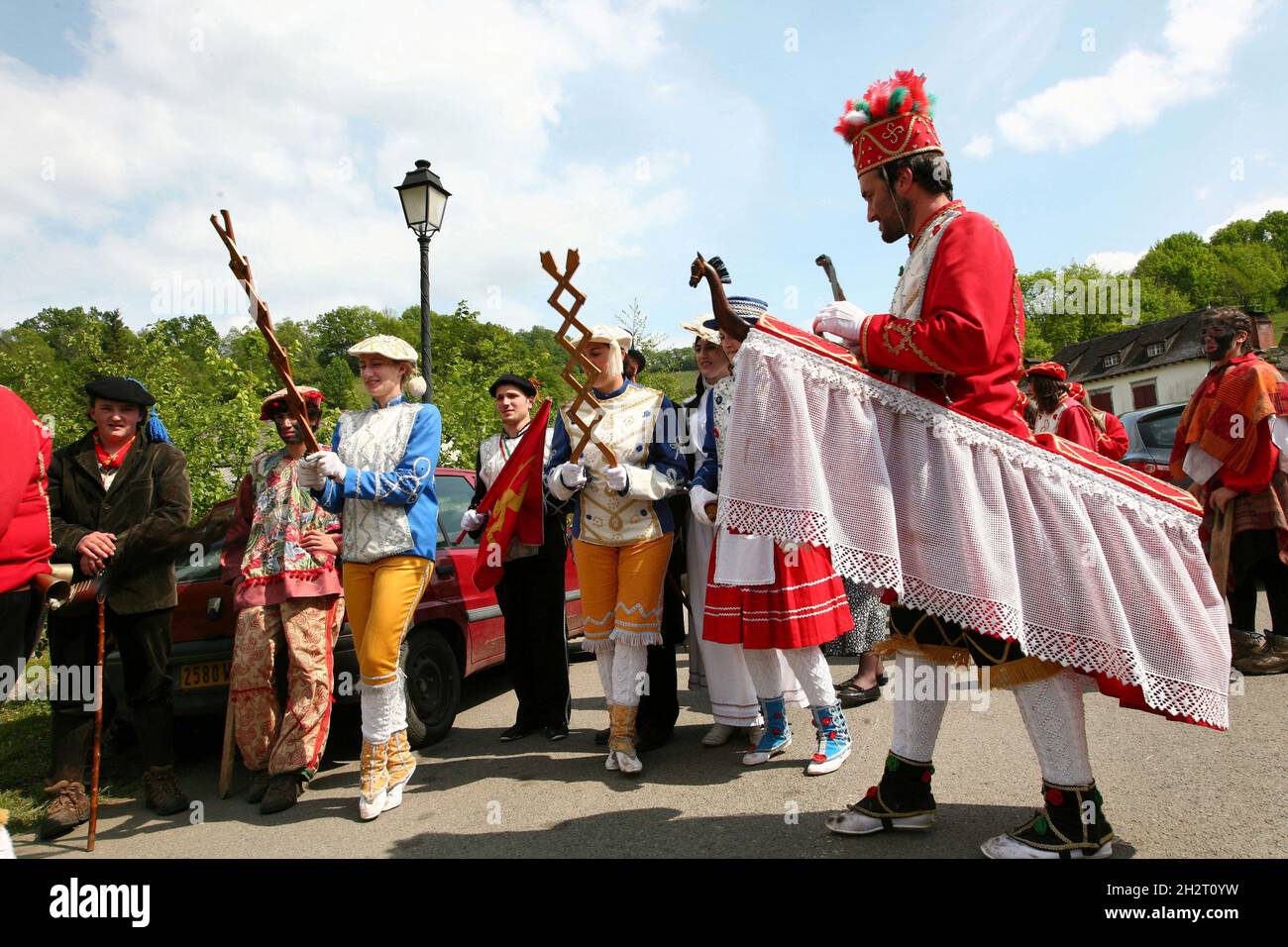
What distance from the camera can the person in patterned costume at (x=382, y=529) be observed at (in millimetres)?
3939

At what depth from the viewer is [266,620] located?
4.40m

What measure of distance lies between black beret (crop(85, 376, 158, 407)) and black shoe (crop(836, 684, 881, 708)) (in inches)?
173

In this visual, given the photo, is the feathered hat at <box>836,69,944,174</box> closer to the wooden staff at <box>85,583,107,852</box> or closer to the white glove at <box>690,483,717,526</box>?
the white glove at <box>690,483,717,526</box>

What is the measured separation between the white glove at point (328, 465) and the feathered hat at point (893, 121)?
2.64 m

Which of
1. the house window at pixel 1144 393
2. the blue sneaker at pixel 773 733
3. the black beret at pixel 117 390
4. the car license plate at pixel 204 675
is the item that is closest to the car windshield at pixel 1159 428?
the blue sneaker at pixel 773 733

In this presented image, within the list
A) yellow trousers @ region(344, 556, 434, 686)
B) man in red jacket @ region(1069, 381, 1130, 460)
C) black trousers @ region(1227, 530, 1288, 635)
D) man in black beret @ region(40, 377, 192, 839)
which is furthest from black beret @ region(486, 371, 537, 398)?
black trousers @ region(1227, 530, 1288, 635)

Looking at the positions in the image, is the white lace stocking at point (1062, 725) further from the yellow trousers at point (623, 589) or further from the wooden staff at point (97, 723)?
the wooden staff at point (97, 723)

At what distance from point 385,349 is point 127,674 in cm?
221

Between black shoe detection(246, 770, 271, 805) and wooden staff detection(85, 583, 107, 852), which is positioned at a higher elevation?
wooden staff detection(85, 583, 107, 852)

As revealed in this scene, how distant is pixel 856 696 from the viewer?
499cm

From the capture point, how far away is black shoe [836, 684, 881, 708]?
4.97 meters

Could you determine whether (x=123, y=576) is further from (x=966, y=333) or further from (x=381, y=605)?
(x=966, y=333)

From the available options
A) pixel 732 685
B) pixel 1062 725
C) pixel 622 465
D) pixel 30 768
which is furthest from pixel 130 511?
pixel 1062 725
